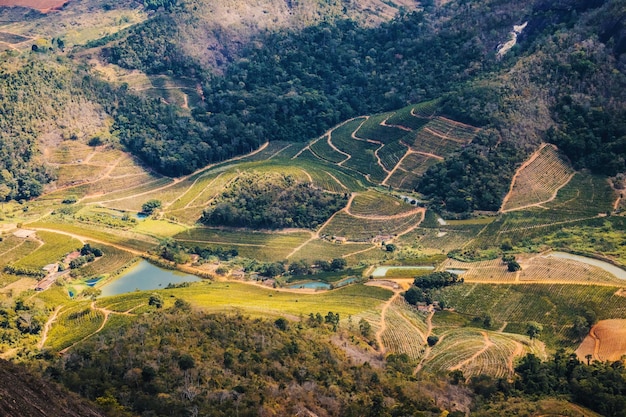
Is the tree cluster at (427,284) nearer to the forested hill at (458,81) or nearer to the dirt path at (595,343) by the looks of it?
the dirt path at (595,343)

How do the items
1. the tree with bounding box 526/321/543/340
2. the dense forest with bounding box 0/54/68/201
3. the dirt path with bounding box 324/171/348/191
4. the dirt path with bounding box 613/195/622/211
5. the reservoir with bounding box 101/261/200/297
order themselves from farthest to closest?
the dense forest with bounding box 0/54/68/201, the dirt path with bounding box 324/171/348/191, the dirt path with bounding box 613/195/622/211, the reservoir with bounding box 101/261/200/297, the tree with bounding box 526/321/543/340

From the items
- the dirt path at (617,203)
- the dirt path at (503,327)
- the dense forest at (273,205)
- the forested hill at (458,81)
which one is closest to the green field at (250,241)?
the dense forest at (273,205)

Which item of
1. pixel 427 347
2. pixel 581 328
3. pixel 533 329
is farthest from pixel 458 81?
pixel 427 347

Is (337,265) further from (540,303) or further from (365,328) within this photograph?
(540,303)

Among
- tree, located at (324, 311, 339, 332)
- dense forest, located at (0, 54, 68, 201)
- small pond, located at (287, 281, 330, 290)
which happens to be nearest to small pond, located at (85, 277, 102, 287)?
small pond, located at (287, 281, 330, 290)

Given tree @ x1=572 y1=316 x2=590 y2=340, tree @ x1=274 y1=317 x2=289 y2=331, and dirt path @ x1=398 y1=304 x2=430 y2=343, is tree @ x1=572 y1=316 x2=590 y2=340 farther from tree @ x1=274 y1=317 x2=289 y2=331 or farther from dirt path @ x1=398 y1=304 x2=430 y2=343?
tree @ x1=274 y1=317 x2=289 y2=331

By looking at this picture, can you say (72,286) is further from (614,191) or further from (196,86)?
(614,191)
